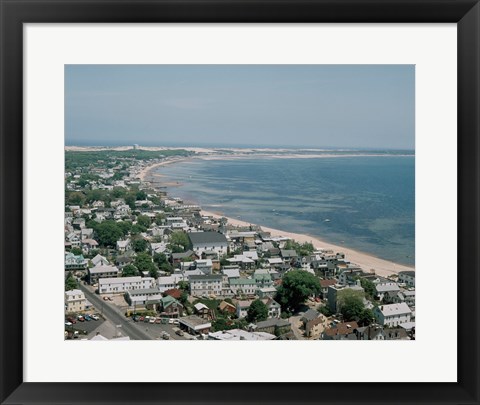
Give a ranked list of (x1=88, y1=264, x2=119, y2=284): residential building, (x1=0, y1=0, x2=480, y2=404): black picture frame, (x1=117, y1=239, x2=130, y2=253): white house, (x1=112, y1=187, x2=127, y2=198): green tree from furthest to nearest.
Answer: (x1=112, y1=187, x2=127, y2=198): green tree, (x1=117, y1=239, x2=130, y2=253): white house, (x1=88, y1=264, x2=119, y2=284): residential building, (x1=0, y1=0, x2=480, y2=404): black picture frame

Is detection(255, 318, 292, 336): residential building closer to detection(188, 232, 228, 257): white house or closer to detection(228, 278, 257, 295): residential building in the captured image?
detection(228, 278, 257, 295): residential building

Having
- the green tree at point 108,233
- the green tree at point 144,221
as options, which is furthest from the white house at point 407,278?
the green tree at point 108,233

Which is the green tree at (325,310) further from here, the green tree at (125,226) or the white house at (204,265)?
the green tree at (125,226)

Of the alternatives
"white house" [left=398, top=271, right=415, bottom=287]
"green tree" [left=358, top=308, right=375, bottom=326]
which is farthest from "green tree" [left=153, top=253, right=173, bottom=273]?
"white house" [left=398, top=271, right=415, bottom=287]

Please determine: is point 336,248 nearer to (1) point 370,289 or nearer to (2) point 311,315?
(1) point 370,289

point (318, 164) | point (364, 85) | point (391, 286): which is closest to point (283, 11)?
point (364, 85)
